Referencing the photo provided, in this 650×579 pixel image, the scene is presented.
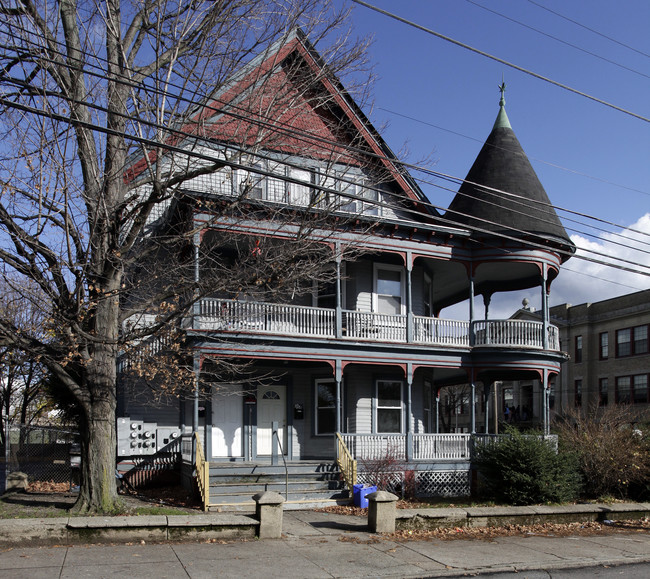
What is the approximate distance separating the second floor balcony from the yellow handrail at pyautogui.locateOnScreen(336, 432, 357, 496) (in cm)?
314

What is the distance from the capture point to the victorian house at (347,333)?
18.9 metres

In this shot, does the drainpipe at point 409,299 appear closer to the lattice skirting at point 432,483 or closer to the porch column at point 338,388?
the porch column at point 338,388

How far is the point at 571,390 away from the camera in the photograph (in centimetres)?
5088

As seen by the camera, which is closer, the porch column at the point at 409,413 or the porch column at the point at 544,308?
the porch column at the point at 409,413

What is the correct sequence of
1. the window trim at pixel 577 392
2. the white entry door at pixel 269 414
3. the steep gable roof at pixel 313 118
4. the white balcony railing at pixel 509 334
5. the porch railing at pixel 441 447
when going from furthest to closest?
the window trim at pixel 577 392 < the white balcony railing at pixel 509 334 < the white entry door at pixel 269 414 < the porch railing at pixel 441 447 < the steep gable roof at pixel 313 118

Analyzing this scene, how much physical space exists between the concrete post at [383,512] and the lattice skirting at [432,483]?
19.7 feet

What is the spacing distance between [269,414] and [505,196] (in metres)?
10.5

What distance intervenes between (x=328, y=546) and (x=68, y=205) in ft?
24.7

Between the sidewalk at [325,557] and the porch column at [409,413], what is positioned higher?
the porch column at [409,413]

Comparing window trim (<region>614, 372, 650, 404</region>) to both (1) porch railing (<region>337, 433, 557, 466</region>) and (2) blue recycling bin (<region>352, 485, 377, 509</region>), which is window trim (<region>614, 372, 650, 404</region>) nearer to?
(1) porch railing (<region>337, 433, 557, 466</region>)

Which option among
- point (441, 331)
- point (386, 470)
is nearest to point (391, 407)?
point (441, 331)

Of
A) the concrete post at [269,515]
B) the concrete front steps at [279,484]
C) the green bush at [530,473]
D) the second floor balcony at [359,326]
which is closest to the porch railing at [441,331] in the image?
the second floor balcony at [359,326]

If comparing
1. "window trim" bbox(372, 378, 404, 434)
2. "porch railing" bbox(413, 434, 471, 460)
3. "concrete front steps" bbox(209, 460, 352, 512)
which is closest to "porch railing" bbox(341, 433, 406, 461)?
"porch railing" bbox(413, 434, 471, 460)

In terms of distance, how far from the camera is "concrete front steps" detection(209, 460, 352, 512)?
1650 cm
